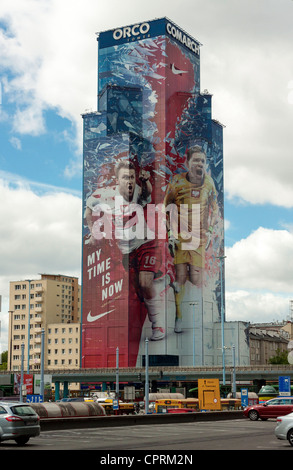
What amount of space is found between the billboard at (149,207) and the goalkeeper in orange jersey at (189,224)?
22cm

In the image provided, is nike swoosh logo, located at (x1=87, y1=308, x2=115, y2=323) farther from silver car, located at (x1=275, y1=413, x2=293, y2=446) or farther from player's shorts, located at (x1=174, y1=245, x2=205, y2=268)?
silver car, located at (x1=275, y1=413, x2=293, y2=446)

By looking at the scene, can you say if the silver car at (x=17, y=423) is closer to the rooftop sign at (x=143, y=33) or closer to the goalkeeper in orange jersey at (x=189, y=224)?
the goalkeeper in orange jersey at (x=189, y=224)

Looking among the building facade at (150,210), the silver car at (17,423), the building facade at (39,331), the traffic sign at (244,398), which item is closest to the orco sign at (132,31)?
the building facade at (150,210)

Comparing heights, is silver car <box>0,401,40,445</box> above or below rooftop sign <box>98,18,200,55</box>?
below

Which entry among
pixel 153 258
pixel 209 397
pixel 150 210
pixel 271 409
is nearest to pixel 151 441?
pixel 271 409

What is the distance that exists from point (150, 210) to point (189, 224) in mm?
9999

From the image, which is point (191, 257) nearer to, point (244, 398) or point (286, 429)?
point (244, 398)

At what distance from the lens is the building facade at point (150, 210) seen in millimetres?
142250

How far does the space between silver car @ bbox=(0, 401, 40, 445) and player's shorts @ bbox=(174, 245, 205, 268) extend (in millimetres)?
A: 121831

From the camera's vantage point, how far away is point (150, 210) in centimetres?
14450

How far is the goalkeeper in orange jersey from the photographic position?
148m

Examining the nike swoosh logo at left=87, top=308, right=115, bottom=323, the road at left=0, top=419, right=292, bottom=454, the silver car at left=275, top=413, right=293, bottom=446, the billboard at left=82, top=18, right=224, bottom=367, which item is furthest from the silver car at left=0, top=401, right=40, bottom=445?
the nike swoosh logo at left=87, top=308, right=115, bottom=323

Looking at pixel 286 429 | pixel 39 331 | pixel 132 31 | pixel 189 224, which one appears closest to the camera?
pixel 286 429
